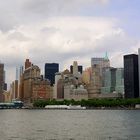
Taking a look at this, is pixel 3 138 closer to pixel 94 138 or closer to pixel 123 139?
pixel 94 138

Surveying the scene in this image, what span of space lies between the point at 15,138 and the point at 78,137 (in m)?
9.91

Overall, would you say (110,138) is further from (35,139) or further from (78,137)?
(35,139)

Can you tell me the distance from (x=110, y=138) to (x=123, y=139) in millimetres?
2051

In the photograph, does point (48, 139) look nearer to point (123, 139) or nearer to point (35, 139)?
point (35, 139)

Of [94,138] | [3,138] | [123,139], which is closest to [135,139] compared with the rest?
[123,139]

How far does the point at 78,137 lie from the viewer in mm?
67375

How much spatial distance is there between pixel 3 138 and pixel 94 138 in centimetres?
1438

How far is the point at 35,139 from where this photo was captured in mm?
64188

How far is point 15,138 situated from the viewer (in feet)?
220

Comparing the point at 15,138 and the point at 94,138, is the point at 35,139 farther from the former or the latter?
the point at 94,138

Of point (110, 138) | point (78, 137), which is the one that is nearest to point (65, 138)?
point (78, 137)

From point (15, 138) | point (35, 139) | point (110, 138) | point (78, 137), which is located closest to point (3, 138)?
point (15, 138)

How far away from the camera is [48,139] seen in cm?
6406

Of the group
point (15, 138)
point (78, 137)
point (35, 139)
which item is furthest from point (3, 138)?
point (78, 137)
